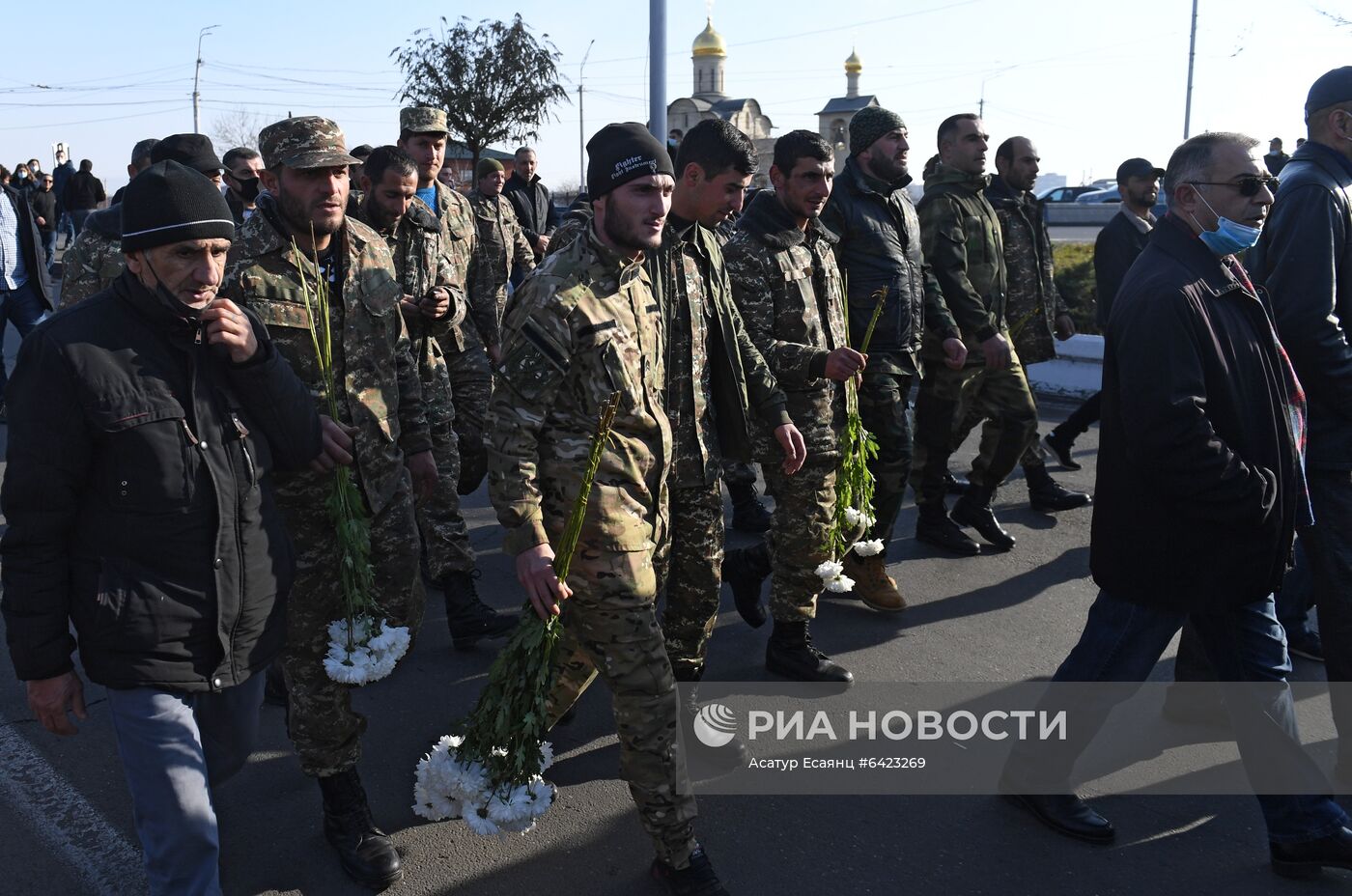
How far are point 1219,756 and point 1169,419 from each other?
1.64 m

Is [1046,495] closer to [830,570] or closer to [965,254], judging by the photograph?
[965,254]

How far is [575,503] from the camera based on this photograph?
3.04 meters

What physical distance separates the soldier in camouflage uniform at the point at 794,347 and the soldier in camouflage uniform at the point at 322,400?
1617 mm

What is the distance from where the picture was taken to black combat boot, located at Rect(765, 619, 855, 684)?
4.69 metres

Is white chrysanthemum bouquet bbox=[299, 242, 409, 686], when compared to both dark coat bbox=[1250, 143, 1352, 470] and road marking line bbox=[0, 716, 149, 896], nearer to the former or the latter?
road marking line bbox=[0, 716, 149, 896]

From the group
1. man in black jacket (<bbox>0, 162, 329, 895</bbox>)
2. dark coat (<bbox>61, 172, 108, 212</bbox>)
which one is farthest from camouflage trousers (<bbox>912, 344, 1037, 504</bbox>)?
dark coat (<bbox>61, 172, 108, 212</bbox>)

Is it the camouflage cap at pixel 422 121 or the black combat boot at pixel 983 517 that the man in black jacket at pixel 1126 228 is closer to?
the black combat boot at pixel 983 517

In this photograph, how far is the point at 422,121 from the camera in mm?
6016

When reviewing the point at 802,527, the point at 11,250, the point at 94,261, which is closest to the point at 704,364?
the point at 802,527

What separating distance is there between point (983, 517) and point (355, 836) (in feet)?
14.2

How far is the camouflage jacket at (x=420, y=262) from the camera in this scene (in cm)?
530

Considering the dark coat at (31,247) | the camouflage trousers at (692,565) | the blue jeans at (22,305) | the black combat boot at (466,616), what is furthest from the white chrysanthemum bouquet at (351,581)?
the blue jeans at (22,305)

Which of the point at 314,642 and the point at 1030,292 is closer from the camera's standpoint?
the point at 314,642

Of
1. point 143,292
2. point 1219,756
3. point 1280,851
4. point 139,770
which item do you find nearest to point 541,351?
point 143,292
